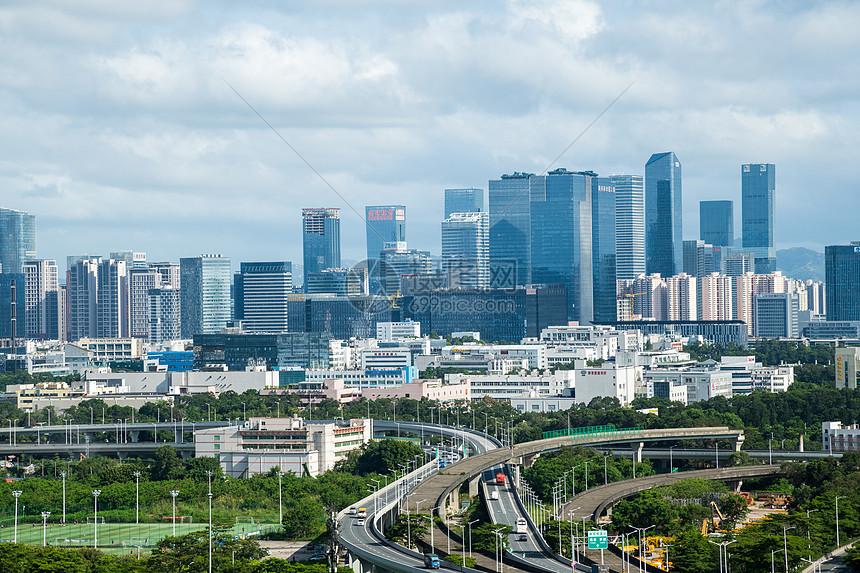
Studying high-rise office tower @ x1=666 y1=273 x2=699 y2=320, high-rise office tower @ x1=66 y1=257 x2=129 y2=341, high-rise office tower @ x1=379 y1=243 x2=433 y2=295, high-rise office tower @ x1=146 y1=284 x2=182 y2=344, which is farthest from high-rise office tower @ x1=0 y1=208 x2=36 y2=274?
high-rise office tower @ x1=666 y1=273 x2=699 y2=320

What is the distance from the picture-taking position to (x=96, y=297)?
190250mm

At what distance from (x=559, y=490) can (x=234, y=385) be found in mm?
54694

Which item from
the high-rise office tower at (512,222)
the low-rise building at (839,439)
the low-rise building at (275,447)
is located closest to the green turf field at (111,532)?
the low-rise building at (275,447)

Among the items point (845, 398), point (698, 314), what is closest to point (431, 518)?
point (845, 398)

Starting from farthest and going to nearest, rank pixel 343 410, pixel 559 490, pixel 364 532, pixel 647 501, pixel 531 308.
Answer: pixel 531 308, pixel 343 410, pixel 559 490, pixel 647 501, pixel 364 532

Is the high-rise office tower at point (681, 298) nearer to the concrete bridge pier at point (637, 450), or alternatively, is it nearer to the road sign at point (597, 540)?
the concrete bridge pier at point (637, 450)

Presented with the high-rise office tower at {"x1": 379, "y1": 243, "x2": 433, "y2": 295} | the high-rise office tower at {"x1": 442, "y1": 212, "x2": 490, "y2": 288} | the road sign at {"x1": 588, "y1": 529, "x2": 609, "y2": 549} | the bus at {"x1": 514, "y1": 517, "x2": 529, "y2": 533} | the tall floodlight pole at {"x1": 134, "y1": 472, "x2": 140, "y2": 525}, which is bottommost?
the tall floodlight pole at {"x1": 134, "y1": 472, "x2": 140, "y2": 525}

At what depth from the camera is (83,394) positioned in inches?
3873

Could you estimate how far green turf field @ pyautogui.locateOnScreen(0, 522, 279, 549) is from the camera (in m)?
45.2

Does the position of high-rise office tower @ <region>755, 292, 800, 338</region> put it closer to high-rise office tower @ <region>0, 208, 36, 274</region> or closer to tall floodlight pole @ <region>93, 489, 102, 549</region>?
high-rise office tower @ <region>0, 208, 36, 274</region>

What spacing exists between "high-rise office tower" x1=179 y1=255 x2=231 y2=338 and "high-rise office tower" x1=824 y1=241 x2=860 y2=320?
80078 mm

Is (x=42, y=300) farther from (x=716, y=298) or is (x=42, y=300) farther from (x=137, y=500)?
(x=137, y=500)

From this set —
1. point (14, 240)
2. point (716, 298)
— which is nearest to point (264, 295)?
point (14, 240)

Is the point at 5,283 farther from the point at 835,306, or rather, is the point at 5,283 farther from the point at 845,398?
the point at 845,398
